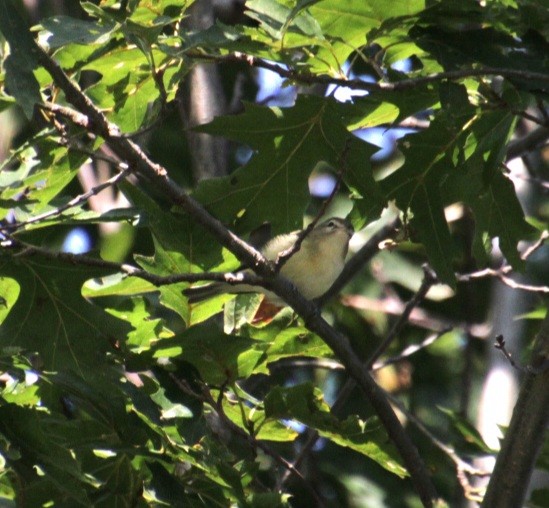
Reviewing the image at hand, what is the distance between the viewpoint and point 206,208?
3.96 meters

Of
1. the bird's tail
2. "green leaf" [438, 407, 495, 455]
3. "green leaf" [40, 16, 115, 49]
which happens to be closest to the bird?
the bird's tail

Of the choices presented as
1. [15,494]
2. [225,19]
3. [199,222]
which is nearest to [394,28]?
[199,222]

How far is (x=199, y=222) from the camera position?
346 centimetres

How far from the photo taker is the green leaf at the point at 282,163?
383cm

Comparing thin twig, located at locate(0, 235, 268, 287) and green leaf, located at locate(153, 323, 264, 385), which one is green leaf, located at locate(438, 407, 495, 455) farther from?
thin twig, located at locate(0, 235, 268, 287)

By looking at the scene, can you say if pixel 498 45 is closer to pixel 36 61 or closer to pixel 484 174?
pixel 484 174

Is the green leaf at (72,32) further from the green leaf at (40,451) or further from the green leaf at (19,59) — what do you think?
the green leaf at (40,451)

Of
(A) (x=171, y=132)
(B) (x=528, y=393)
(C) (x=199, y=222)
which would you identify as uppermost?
(C) (x=199, y=222)

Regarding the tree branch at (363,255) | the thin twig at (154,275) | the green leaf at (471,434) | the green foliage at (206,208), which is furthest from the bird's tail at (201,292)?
the green leaf at (471,434)

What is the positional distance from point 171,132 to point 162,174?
4.16 meters

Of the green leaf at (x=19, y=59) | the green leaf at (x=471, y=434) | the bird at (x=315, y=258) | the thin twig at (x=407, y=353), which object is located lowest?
the green leaf at (x=471, y=434)

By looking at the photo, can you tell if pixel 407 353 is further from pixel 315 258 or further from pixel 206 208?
pixel 206 208

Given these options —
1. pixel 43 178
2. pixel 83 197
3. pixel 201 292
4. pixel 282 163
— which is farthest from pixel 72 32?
pixel 201 292

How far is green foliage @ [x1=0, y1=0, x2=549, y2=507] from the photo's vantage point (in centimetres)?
340
